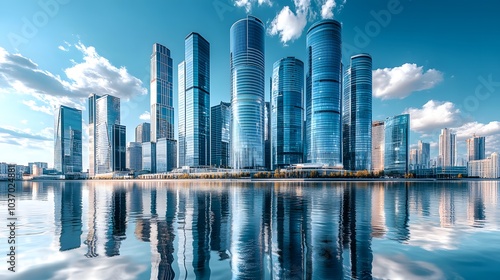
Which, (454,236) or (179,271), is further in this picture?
(454,236)

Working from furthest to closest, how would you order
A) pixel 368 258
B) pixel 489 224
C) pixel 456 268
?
1. pixel 489 224
2. pixel 368 258
3. pixel 456 268

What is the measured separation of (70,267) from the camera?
48.2ft

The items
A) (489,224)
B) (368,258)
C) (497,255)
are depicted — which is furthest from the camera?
(489,224)

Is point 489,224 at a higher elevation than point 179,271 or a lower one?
lower

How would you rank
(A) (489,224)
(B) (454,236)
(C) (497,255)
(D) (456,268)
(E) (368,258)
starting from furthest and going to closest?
1. (A) (489,224)
2. (B) (454,236)
3. (C) (497,255)
4. (E) (368,258)
5. (D) (456,268)

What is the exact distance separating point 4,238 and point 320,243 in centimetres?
3091

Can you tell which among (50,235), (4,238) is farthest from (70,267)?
(4,238)

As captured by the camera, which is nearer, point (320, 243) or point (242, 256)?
point (242, 256)

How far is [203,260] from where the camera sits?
15.4 metres

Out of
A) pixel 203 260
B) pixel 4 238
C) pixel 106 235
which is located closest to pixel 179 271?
pixel 203 260

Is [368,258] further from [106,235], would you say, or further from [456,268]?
[106,235]

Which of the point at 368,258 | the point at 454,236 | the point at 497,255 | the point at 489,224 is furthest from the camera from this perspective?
the point at 489,224

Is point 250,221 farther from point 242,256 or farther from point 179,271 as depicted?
point 179,271

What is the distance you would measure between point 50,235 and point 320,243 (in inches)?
1048
